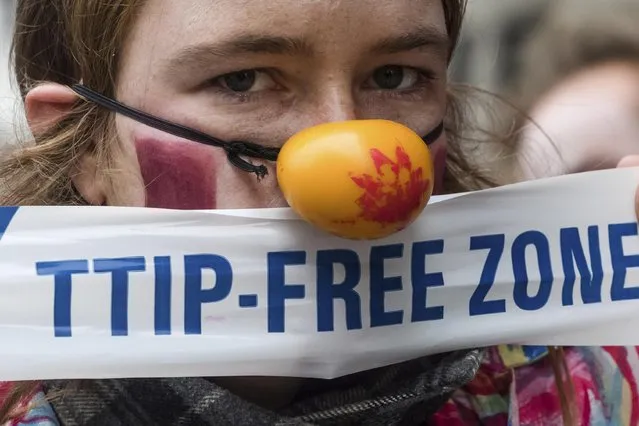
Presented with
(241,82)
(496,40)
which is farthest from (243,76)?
(496,40)

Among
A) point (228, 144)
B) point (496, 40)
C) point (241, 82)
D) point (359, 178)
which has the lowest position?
point (359, 178)

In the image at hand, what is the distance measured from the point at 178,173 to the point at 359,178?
14.6 inches

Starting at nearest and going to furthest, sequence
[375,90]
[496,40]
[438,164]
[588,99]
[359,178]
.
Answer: [359,178], [375,90], [438,164], [588,99], [496,40]

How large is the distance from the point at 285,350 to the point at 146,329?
214mm

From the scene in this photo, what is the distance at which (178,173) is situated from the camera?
1316 mm

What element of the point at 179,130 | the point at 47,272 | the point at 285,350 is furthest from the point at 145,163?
the point at 285,350

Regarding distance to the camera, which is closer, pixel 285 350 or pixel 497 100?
pixel 285 350

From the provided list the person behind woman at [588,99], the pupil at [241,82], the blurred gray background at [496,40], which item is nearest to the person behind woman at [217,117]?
the pupil at [241,82]

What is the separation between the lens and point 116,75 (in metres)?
1.42

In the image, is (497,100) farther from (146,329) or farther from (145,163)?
(146,329)

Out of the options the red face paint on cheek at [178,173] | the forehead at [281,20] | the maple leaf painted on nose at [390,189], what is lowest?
the maple leaf painted on nose at [390,189]

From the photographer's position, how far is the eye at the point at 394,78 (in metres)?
1.38

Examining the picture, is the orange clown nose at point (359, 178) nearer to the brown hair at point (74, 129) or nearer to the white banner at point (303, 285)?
the white banner at point (303, 285)

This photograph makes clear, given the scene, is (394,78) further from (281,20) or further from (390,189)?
(390,189)
